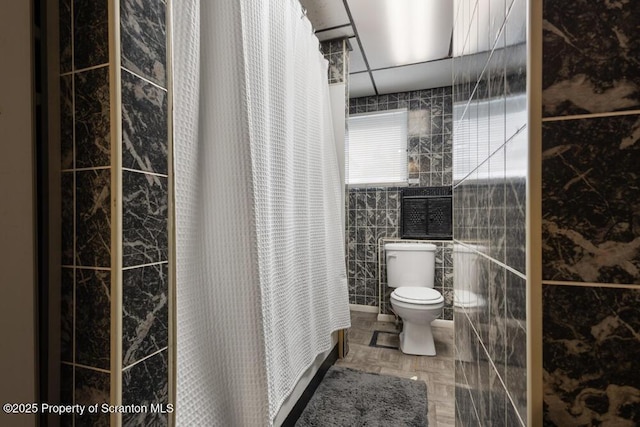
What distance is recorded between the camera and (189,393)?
806mm

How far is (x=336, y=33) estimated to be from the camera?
201 centimetres

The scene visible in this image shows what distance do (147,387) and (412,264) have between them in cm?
226

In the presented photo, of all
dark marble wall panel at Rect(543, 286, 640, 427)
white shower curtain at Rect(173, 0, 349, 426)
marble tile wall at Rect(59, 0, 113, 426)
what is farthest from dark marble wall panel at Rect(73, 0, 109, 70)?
dark marble wall panel at Rect(543, 286, 640, 427)

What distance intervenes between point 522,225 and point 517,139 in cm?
13

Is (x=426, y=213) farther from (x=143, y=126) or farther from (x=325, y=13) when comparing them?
(x=143, y=126)

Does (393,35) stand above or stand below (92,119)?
above

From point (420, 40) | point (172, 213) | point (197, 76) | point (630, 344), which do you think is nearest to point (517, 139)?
point (630, 344)

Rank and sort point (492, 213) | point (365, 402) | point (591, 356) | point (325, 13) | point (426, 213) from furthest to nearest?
point (426, 213), point (325, 13), point (365, 402), point (492, 213), point (591, 356)

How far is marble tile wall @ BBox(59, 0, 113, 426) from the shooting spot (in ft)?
2.00

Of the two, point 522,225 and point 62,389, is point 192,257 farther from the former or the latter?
point 522,225

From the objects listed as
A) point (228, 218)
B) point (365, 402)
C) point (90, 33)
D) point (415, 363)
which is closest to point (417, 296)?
point (415, 363)

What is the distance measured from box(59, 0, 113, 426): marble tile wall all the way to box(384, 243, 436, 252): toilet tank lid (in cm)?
230

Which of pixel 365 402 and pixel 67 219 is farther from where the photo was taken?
pixel 365 402

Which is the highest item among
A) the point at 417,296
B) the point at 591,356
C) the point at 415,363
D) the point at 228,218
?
the point at 228,218
